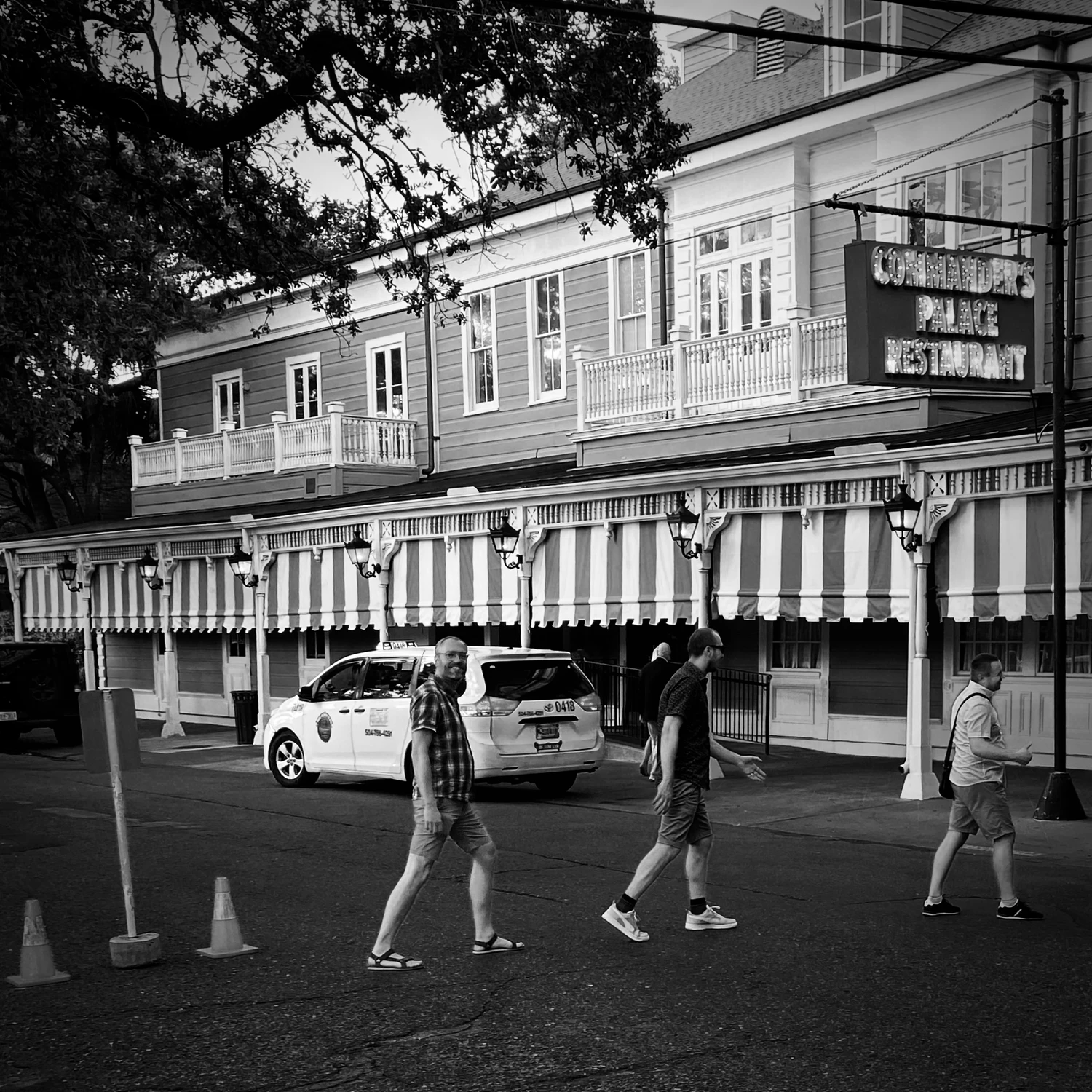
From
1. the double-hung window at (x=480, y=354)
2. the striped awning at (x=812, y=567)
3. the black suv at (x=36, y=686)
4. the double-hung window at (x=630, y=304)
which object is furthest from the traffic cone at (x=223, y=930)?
the double-hung window at (x=480, y=354)

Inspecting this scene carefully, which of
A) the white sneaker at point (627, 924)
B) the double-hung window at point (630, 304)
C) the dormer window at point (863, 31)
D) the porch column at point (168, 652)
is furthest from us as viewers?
the porch column at point (168, 652)

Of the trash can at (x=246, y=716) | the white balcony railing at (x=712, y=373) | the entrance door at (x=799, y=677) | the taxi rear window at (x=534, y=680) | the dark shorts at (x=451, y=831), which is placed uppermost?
the white balcony railing at (x=712, y=373)

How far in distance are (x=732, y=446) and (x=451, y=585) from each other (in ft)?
16.4

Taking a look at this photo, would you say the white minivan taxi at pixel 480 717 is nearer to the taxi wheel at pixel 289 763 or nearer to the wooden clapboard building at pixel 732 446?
the taxi wheel at pixel 289 763

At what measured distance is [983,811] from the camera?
29.3ft

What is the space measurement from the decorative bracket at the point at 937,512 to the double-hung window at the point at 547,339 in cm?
1028

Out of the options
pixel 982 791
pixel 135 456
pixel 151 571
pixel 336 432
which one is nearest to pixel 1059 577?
pixel 982 791

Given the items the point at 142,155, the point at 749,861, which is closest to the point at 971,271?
the point at 749,861

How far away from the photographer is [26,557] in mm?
32219

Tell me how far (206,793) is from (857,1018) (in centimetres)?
1241

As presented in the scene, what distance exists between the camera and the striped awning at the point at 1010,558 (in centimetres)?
1473

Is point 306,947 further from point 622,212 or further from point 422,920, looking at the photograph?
point 622,212

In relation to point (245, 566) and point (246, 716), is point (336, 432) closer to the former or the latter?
point (245, 566)

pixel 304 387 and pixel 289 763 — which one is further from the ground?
pixel 304 387
